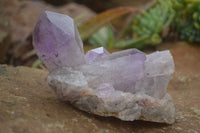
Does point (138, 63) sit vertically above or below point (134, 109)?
above

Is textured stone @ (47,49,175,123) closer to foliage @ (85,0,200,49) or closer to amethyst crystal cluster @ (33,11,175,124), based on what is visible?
amethyst crystal cluster @ (33,11,175,124)

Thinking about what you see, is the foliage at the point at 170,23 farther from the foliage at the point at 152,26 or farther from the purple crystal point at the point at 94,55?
the purple crystal point at the point at 94,55

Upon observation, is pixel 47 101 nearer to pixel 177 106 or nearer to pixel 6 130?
pixel 6 130

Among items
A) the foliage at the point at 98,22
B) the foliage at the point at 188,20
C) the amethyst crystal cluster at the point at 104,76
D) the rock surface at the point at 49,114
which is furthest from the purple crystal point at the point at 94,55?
the foliage at the point at 188,20

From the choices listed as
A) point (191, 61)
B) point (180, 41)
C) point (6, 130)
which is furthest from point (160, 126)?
point (180, 41)

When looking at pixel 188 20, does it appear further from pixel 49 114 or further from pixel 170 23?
pixel 49 114

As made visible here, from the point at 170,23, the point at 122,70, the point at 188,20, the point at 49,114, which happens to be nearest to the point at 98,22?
the point at 170,23
